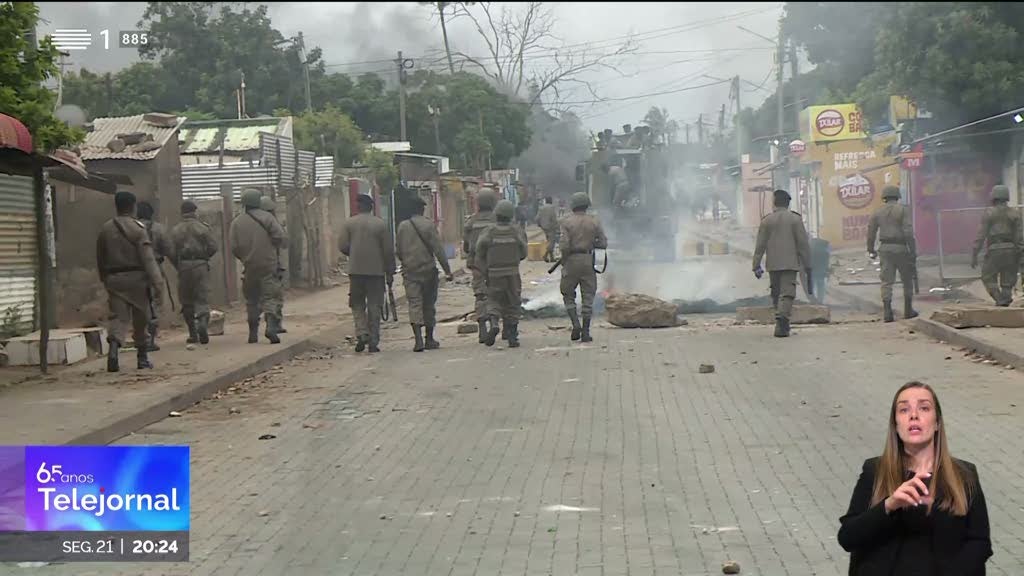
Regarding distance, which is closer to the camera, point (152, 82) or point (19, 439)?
point (19, 439)

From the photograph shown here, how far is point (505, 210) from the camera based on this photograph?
16344 millimetres

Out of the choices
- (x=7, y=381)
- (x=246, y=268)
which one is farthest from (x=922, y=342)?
(x=7, y=381)

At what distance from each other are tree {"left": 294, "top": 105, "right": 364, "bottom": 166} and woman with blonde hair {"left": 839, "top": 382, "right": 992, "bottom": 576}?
34567 millimetres

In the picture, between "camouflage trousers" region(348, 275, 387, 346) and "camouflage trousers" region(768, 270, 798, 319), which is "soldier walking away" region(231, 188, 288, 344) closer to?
"camouflage trousers" region(348, 275, 387, 346)

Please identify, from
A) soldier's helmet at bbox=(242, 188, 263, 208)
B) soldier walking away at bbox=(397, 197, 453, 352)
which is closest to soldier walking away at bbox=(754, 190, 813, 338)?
soldier walking away at bbox=(397, 197, 453, 352)

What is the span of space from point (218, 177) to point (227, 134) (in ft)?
10.3

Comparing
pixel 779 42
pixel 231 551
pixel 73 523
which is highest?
pixel 779 42

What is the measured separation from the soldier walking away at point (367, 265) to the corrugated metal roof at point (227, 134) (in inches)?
562

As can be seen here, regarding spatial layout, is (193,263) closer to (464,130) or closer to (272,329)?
(272,329)

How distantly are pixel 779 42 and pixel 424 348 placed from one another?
1123cm

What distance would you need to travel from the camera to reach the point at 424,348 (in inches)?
648

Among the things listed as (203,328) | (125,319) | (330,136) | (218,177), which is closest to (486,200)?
(203,328)

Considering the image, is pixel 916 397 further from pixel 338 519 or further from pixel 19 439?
pixel 19 439

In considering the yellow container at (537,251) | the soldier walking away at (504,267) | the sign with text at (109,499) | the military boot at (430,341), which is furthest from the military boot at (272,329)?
the yellow container at (537,251)
